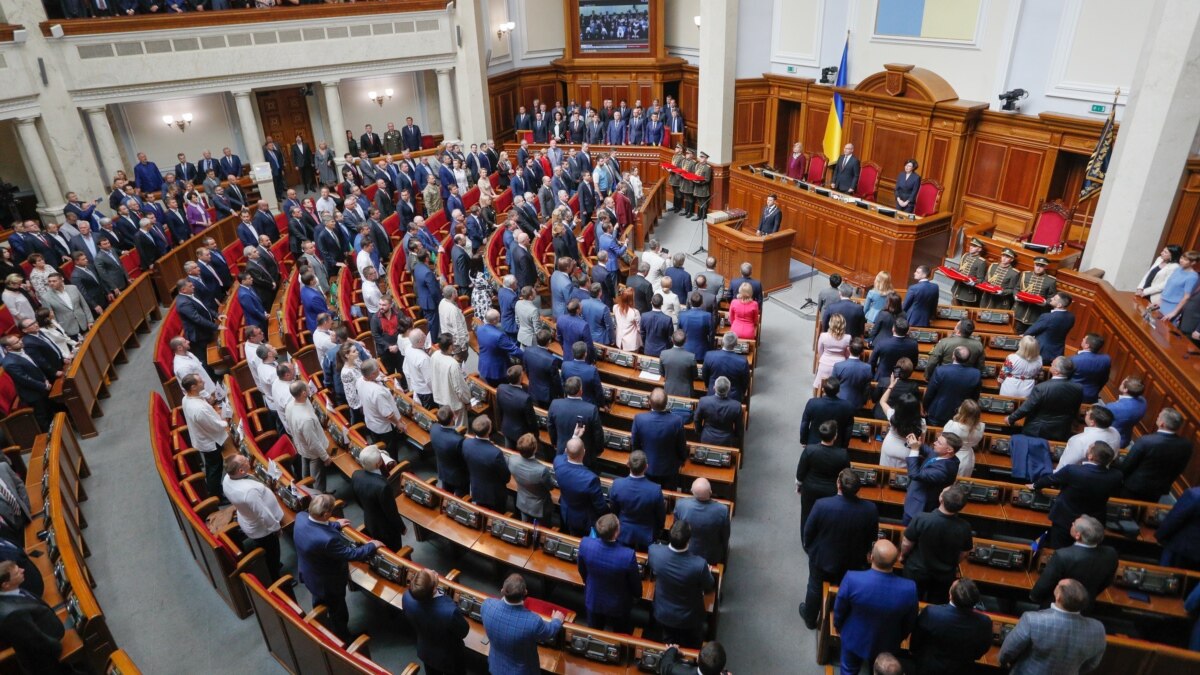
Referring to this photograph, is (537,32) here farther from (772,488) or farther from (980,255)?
(772,488)

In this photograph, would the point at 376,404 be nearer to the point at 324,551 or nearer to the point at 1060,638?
the point at 324,551

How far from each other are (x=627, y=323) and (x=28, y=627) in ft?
17.6

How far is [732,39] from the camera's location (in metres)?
13.6

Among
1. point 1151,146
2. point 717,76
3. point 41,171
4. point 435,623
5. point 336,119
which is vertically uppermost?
point 717,76

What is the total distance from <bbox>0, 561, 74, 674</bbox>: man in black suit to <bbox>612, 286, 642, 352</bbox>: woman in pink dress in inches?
205

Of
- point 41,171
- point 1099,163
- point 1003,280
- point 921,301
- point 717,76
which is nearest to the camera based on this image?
point 921,301

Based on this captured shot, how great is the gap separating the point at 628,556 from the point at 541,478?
1.10m

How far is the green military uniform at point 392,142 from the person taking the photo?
17050mm

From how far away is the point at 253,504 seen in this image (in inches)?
189

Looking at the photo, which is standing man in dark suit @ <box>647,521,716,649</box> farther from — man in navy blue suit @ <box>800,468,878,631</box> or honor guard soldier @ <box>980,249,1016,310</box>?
honor guard soldier @ <box>980,249,1016,310</box>

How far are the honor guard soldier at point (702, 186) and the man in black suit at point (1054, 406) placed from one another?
8.70 meters

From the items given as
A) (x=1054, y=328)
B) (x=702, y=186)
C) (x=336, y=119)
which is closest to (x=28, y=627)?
(x=1054, y=328)

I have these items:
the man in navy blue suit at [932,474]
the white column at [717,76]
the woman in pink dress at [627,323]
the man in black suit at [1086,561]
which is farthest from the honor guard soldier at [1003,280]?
the white column at [717,76]

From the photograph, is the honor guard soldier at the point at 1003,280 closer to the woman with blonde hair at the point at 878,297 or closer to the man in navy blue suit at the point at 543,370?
the woman with blonde hair at the point at 878,297
